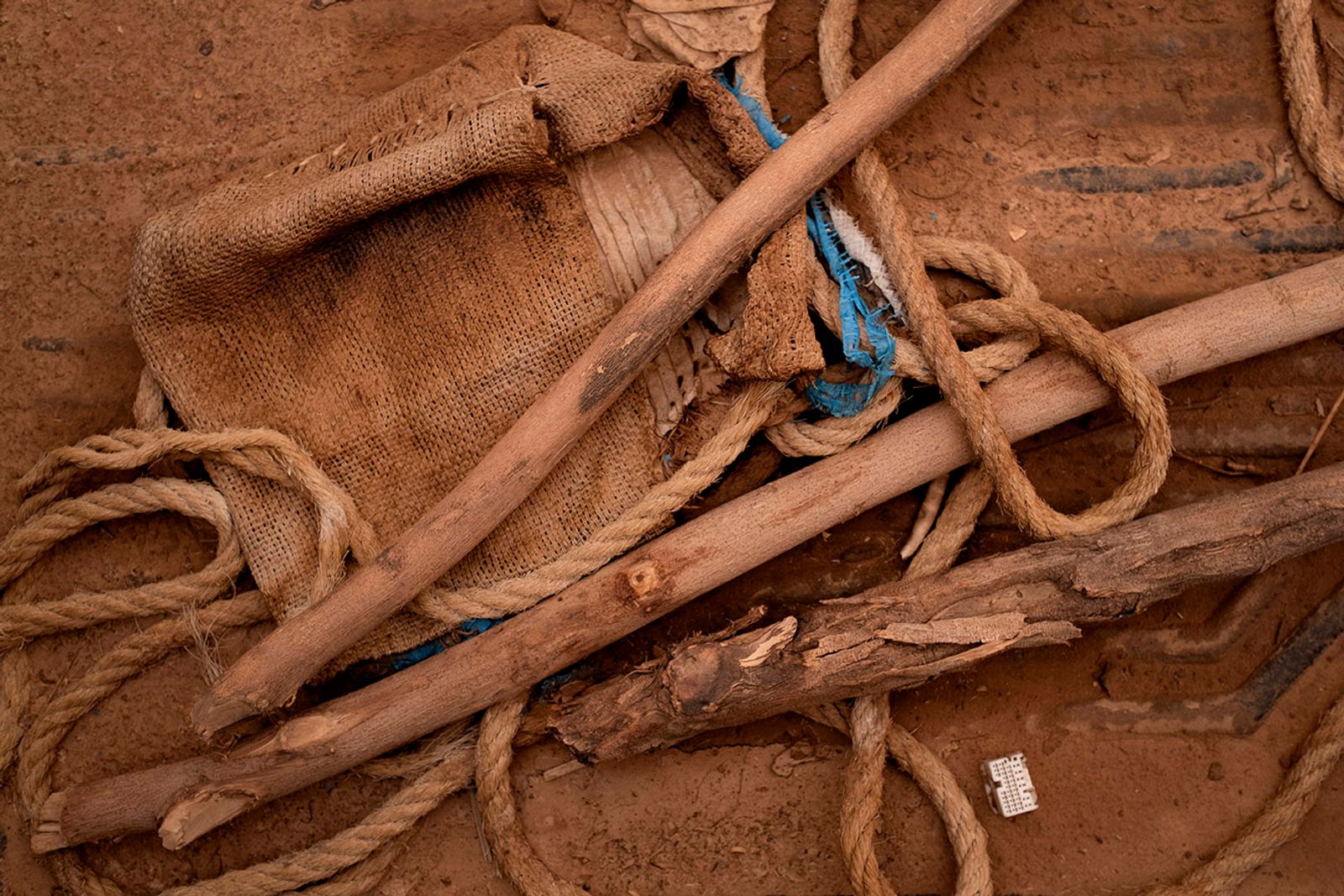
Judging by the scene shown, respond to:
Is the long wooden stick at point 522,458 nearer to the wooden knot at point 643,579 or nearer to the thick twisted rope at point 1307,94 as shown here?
the wooden knot at point 643,579

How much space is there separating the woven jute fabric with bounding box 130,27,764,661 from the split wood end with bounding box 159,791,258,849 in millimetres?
341

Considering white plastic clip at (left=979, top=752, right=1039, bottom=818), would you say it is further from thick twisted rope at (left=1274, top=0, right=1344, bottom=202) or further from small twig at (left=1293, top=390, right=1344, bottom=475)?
thick twisted rope at (left=1274, top=0, right=1344, bottom=202)

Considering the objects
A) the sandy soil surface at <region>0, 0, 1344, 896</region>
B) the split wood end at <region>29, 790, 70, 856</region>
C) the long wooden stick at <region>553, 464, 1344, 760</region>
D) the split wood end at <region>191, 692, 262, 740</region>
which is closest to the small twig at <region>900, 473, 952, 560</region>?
the sandy soil surface at <region>0, 0, 1344, 896</region>

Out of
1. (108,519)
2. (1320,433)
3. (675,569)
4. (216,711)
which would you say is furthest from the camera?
(1320,433)

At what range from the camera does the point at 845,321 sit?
2021mm

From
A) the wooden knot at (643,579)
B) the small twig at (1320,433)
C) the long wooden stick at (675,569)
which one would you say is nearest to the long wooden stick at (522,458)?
the long wooden stick at (675,569)

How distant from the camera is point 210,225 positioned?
77.5 inches

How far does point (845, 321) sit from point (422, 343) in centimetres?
81

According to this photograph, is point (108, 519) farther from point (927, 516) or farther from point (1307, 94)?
point (1307, 94)

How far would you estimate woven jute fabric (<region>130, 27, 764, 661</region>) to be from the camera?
2.08 m

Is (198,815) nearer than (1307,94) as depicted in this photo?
Yes

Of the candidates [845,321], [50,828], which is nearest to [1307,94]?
[845,321]

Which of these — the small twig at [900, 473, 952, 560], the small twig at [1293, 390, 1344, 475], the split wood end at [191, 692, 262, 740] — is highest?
the split wood end at [191, 692, 262, 740]

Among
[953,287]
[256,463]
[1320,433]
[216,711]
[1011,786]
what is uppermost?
[256,463]
